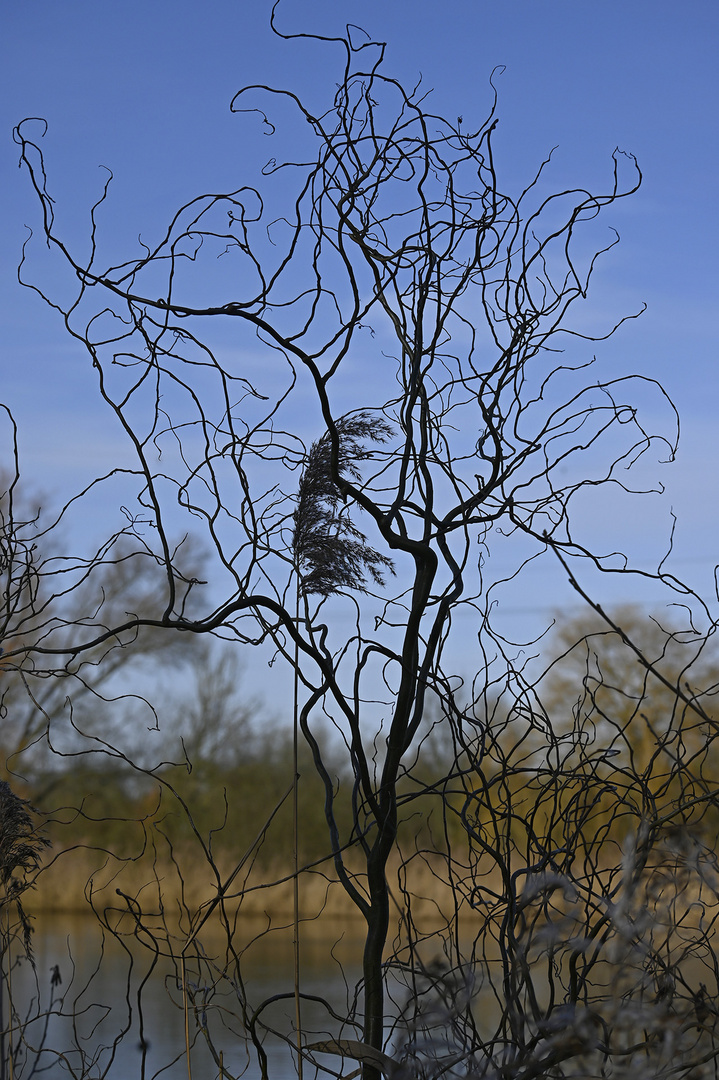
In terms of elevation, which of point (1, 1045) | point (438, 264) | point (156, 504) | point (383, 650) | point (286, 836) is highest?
point (286, 836)

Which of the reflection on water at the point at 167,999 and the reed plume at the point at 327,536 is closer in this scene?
the reed plume at the point at 327,536

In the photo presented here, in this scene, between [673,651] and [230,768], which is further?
[230,768]

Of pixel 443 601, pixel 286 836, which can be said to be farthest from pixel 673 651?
pixel 443 601

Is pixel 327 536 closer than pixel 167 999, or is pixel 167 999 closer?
pixel 327 536

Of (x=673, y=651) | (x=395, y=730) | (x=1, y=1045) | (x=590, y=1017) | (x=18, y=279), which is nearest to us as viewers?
(x=590, y=1017)

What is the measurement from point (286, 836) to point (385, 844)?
6036 millimetres

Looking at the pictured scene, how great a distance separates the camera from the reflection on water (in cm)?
378

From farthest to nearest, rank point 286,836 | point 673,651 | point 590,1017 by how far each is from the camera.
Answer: point 286,836
point 673,651
point 590,1017

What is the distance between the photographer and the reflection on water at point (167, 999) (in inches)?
149

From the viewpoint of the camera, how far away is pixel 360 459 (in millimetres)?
1218

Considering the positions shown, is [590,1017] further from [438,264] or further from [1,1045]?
[1,1045]

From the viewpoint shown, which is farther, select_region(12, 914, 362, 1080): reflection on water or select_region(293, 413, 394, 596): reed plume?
select_region(12, 914, 362, 1080): reflection on water

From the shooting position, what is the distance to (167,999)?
4.93m

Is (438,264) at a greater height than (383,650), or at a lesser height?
greater
